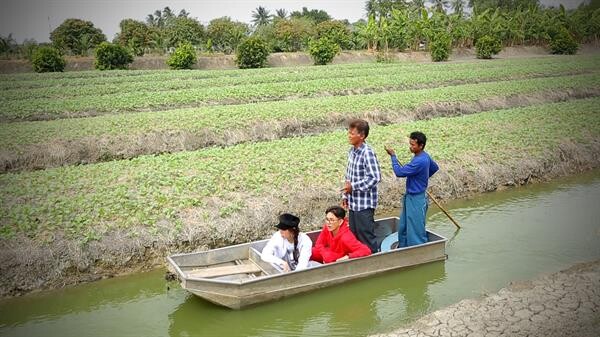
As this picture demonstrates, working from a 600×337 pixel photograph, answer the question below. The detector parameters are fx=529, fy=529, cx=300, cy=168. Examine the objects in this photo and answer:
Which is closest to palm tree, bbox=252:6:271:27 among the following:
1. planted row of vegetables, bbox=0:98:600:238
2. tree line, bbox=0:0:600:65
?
tree line, bbox=0:0:600:65

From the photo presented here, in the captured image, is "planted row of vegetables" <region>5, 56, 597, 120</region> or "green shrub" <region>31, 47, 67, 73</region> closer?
"planted row of vegetables" <region>5, 56, 597, 120</region>

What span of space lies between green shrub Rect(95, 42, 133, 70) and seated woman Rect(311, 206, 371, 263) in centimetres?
3512

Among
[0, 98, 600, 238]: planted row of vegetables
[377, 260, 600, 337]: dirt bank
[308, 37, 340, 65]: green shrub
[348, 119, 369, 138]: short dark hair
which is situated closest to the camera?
[377, 260, 600, 337]: dirt bank

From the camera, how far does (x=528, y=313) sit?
21.1ft

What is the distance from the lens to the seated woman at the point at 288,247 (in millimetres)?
7328

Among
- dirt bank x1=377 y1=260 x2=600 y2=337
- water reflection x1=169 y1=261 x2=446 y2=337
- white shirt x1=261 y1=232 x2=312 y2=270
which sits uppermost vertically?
white shirt x1=261 y1=232 x2=312 y2=270

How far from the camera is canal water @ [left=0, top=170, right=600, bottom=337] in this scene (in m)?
6.93

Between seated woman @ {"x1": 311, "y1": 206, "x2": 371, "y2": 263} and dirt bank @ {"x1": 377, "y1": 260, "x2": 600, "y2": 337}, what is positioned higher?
seated woman @ {"x1": 311, "y1": 206, "x2": 371, "y2": 263}

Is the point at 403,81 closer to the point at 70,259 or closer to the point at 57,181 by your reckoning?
the point at 57,181

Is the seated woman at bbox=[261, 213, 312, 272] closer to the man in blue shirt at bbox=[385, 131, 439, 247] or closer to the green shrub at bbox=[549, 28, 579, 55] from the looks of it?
the man in blue shirt at bbox=[385, 131, 439, 247]

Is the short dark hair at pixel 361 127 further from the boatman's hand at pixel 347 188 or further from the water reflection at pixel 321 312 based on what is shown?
the water reflection at pixel 321 312

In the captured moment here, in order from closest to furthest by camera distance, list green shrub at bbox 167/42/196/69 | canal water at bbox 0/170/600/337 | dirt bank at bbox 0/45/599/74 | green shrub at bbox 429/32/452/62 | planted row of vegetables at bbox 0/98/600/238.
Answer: canal water at bbox 0/170/600/337
planted row of vegetables at bbox 0/98/600/238
green shrub at bbox 167/42/196/69
dirt bank at bbox 0/45/599/74
green shrub at bbox 429/32/452/62

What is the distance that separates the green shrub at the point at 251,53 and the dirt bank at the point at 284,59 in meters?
3.76

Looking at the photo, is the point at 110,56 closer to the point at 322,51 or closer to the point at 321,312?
the point at 322,51
